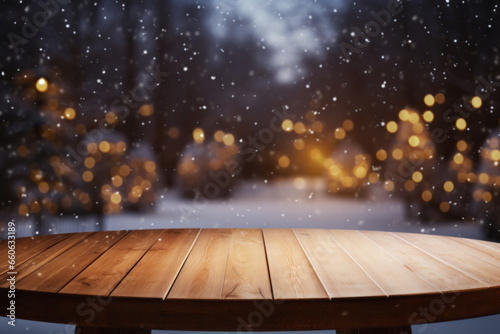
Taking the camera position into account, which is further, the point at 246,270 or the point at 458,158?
the point at 458,158

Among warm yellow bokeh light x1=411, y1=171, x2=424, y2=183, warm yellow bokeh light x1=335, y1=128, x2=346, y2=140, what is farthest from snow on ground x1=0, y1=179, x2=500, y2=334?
warm yellow bokeh light x1=335, y1=128, x2=346, y2=140

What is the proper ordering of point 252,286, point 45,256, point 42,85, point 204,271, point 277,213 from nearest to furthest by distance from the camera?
point 252,286 → point 204,271 → point 45,256 → point 42,85 → point 277,213

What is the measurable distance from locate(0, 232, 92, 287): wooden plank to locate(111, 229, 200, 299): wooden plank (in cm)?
21

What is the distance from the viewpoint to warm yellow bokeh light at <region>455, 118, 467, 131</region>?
6.50 ft

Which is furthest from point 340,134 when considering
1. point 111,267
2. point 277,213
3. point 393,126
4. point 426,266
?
point 111,267

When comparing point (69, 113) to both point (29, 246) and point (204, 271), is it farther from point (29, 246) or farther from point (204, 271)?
point (204, 271)

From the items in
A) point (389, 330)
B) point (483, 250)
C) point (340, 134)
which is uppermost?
point (340, 134)

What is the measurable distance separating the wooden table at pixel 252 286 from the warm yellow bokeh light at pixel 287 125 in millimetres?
972

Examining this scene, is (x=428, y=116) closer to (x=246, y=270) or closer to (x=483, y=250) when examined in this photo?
(x=483, y=250)

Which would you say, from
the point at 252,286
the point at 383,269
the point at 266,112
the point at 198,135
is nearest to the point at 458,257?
the point at 383,269

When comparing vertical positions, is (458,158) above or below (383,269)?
above

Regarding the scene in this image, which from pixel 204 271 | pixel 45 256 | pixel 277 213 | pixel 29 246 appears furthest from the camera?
pixel 277 213

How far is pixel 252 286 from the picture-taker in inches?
31.2

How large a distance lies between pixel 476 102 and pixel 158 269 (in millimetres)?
1705
